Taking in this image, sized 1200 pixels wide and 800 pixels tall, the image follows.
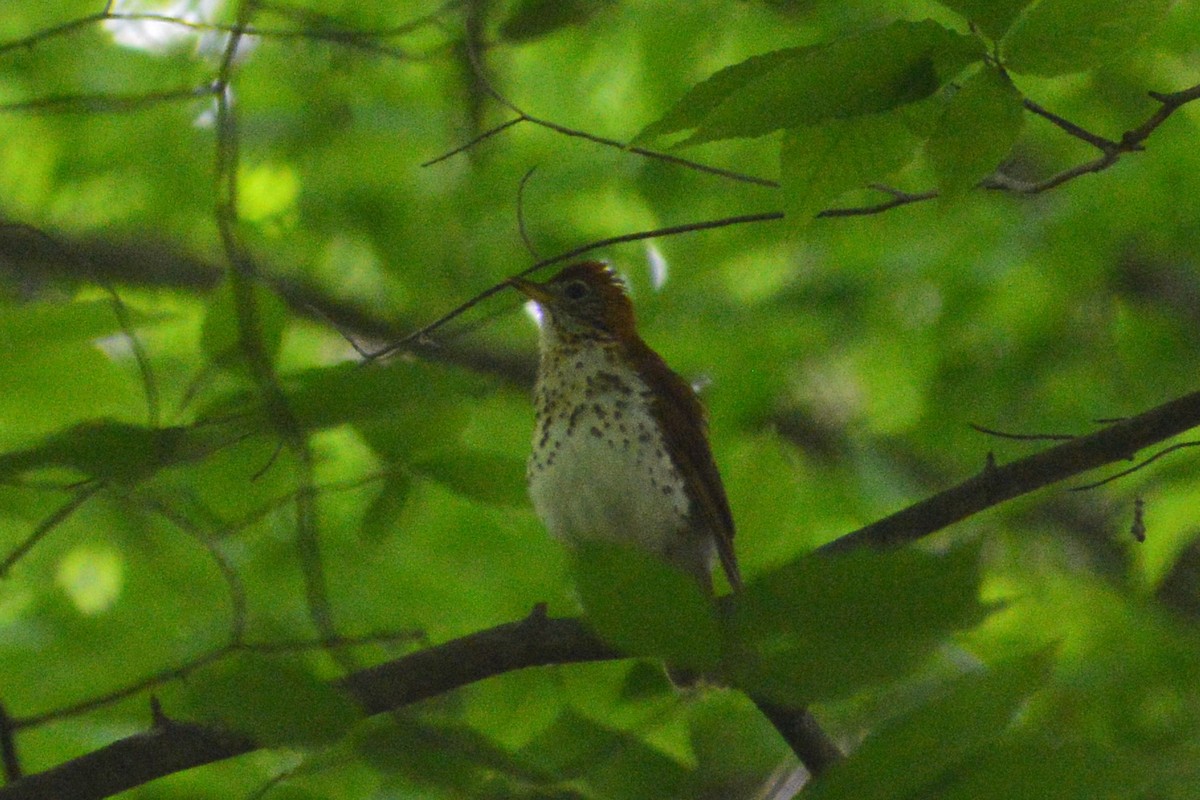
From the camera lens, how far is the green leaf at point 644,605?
1.24 metres

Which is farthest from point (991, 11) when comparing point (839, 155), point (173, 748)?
point (173, 748)

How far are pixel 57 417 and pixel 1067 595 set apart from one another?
13.3ft

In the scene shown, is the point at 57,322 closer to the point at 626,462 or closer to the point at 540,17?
the point at 626,462

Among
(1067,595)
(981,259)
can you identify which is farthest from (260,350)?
(1067,595)

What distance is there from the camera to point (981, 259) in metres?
5.05

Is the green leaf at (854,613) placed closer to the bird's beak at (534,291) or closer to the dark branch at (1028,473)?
the dark branch at (1028,473)

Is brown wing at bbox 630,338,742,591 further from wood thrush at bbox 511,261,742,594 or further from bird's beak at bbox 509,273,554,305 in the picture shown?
bird's beak at bbox 509,273,554,305

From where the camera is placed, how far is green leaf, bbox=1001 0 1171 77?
5.37ft

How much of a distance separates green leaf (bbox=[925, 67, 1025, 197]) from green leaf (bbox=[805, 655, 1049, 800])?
2.39 feet

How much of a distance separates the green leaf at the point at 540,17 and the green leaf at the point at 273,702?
2.95 metres

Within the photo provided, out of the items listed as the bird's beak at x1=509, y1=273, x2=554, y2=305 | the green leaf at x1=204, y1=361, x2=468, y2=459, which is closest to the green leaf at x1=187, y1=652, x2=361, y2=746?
the green leaf at x1=204, y1=361, x2=468, y2=459

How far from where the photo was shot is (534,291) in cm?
425

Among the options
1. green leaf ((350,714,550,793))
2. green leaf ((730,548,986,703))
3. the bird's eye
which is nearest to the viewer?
green leaf ((730,548,986,703))

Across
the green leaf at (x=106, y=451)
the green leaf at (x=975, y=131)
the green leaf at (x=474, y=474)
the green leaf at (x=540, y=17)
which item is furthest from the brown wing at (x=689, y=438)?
the green leaf at (x=106, y=451)
